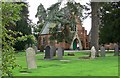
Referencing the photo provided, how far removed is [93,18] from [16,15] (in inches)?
1027

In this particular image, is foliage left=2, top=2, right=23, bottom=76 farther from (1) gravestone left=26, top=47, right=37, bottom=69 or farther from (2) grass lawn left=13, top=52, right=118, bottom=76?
(1) gravestone left=26, top=47, right=37, bottom=69

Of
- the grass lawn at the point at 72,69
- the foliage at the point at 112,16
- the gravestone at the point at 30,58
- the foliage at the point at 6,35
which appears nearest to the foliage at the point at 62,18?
the foliage at the point at 112,16

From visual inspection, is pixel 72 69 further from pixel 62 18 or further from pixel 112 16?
pixel 62 18

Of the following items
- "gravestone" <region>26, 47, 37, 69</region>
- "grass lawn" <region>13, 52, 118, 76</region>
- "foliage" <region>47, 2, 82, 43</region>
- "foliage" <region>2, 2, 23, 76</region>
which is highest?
"foliage" <region>47, 2, 82, 43</region>

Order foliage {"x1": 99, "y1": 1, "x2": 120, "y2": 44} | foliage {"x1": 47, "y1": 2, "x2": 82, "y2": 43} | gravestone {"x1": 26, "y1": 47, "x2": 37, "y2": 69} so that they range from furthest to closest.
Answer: foliage {"x1": 99, "y1": 1, "x2": 120, "y2": 44}
foliage {"x1": 47, "y1": 2, "x2": 82, "y2": 43}
gravestone {"x1": 26, "y1": 47, "x2": 37, "y2": 69}

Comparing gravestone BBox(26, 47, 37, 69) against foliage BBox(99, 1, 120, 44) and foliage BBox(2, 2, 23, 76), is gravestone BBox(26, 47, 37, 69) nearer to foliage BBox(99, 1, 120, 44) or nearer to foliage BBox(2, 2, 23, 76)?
foliage BBox(2, 2, 23, 76)

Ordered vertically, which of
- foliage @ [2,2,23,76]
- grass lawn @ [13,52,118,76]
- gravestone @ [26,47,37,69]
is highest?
foliage @ [2,2,23,76]

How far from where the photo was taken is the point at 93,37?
1278 inches

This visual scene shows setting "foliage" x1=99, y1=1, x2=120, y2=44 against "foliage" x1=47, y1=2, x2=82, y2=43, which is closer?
"foliage" x1=47, y1=2, x2=82, y2=43

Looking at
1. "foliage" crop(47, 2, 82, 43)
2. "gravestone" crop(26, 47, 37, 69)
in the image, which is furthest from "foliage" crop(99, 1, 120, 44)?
"gravestone" crop(26, 47, 37, 69)

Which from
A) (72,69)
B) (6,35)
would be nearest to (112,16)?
(72,69)

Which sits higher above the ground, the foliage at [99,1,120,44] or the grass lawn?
the foliage at [99,1,120,44]

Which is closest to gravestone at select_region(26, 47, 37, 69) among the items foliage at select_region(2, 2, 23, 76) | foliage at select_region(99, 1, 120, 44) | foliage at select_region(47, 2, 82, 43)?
foliage at select_region(2, 2, 23, 76)

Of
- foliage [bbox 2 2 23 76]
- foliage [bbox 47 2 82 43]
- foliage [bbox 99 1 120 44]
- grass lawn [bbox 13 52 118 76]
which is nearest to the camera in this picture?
foliage [bbox 2 2 23 76]
